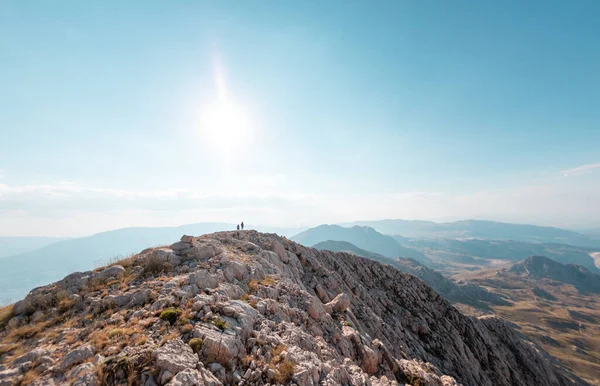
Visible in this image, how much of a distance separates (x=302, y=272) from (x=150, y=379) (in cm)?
2224

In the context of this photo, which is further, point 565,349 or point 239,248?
point 565,349

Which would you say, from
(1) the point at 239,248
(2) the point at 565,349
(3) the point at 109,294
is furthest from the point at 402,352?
(2) the point at 565,349

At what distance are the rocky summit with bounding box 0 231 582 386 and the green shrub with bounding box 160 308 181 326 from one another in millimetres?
50

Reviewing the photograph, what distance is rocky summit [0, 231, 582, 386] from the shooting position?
33.3 feet

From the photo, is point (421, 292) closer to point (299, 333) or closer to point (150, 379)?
point (299, 333)

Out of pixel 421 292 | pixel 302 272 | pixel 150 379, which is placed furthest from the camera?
pixel 421 292

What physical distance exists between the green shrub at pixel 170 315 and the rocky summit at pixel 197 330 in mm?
50

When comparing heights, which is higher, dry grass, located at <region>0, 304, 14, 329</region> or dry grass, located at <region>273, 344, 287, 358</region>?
dry grass, located at <region>0, 304, 14, 329</region>

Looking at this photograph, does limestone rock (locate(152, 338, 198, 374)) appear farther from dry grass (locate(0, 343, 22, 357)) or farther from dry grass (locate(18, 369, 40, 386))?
dry grass (locate(0, 343, 22, 357))

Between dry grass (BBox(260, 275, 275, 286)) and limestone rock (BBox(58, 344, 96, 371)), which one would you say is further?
dry grass (BBox(260, 275, 275, 286))

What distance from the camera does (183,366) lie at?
9938 mm

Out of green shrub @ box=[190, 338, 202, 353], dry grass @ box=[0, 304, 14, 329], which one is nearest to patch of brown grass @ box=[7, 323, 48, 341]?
dry grass @ box=[0, 304, 14, 329]

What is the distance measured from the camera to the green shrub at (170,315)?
42.3 feet

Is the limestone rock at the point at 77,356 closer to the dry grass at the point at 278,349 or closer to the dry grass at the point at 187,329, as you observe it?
the dry grass at the point at 187,329
